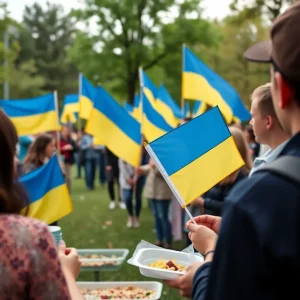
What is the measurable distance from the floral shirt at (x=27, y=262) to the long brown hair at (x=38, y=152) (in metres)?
5.16

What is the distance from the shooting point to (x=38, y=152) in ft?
22.9

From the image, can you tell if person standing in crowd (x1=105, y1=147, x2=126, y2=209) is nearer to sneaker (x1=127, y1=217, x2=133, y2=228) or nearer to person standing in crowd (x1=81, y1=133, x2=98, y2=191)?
sneaker (x1=127, y1=217, x2=133, y2=228)

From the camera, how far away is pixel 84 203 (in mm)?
13914

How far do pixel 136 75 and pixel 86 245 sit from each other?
966 inches

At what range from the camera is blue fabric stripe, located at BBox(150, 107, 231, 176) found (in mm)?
3156

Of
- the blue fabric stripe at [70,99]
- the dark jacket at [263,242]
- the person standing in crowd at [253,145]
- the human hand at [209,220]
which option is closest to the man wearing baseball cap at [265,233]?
the dark jacket at [263,242]

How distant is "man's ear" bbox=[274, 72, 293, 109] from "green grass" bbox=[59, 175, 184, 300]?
470 centimetres

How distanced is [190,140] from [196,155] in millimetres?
101

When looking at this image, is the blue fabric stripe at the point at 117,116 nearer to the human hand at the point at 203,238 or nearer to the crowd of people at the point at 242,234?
the crowd of people at the point at 242,234

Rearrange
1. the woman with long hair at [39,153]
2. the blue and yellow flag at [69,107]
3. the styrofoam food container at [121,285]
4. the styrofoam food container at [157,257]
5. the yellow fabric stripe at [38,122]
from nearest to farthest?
the styrofoam food container at [157,257] → the styrofoam food container at [121,285] → the woman with long hair at [39,153] → the yellow fabric stripe at [38,122] → the blue and yellow flag at [69,107]

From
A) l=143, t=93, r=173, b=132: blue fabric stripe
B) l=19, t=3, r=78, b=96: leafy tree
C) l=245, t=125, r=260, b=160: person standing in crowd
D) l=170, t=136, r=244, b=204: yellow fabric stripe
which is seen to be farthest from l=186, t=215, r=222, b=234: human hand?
l=19, t=3, r=78, b=96: leafy tree

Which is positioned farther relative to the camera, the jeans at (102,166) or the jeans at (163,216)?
the jeans at (102,166)

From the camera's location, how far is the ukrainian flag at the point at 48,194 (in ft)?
17.6

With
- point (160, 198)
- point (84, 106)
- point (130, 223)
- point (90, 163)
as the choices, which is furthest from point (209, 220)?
point (90, 163)
